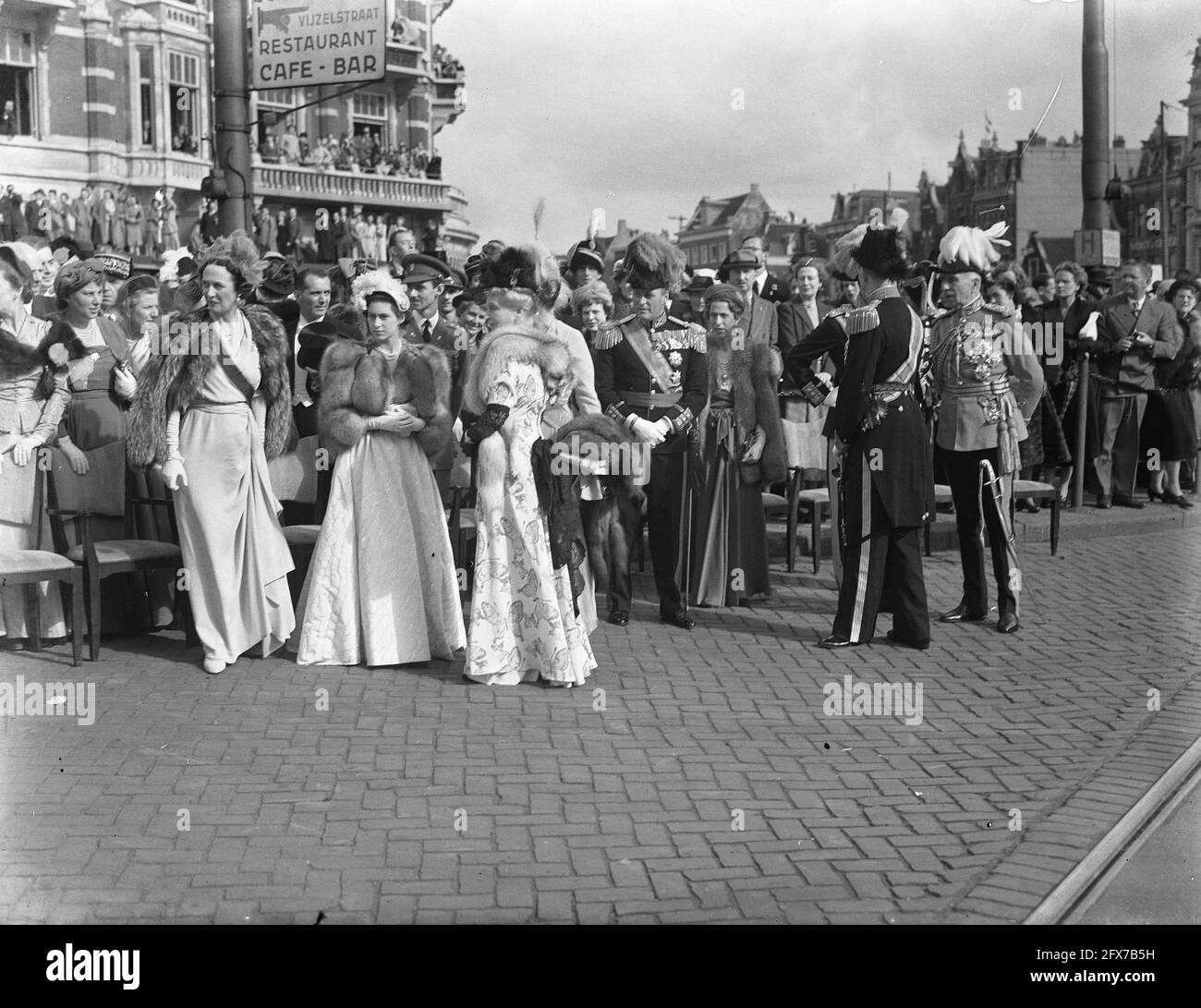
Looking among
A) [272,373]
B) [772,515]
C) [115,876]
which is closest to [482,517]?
[272,373]

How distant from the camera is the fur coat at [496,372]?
23.9ft

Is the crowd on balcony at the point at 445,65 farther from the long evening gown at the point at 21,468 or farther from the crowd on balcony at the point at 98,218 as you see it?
the long evening gown at the point at 21,468

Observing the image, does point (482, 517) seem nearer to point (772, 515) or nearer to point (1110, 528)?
point (772, 515)

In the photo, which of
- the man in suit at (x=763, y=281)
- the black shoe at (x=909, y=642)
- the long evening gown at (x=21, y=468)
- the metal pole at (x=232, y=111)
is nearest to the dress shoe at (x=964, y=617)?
the black shoe at (x=909, y=642)

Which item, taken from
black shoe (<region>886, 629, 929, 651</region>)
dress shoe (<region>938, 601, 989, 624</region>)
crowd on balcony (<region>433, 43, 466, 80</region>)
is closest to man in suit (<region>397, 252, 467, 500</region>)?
black shoe (<region>886, 629, 929, 651</region>)

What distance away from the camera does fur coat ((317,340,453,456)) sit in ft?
25.1

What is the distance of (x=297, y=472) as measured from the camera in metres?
8.84

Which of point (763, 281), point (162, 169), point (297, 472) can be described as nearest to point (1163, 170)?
point (763, 281)

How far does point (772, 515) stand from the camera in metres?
11.4

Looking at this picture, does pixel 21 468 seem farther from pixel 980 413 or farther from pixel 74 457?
pixel 980 413

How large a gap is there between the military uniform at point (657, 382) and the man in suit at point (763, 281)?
105 inches

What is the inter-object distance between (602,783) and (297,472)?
3.86 metres
